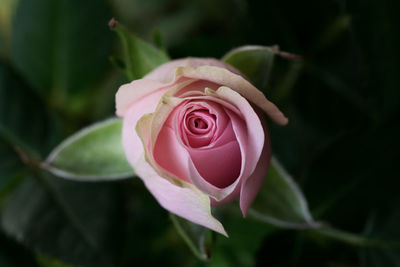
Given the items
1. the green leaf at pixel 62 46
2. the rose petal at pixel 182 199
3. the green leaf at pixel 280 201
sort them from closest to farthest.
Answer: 1. the rose petal at pixel 182 199
2. the green leaf at pixel 280 201
3. the green leaf at pixel 62 46

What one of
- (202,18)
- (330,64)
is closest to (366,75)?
(330,64)

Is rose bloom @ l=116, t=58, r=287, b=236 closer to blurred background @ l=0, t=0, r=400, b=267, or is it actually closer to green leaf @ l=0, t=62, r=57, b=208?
blurred background @ l=0, t=0, r=400, b=267

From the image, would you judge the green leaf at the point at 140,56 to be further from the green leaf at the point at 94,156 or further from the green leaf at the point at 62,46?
the green leaf at the point at 62,46

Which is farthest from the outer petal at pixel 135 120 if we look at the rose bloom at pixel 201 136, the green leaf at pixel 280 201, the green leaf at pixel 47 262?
the green leaf at pixel 47 262

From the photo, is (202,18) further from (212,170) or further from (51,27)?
(212,170)

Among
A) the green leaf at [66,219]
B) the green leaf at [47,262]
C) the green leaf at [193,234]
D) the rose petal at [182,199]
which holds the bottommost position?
the green leaf at [47,262]

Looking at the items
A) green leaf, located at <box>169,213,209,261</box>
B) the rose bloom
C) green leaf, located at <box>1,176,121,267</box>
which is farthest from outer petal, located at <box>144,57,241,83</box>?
green leaf, located at <box>1,176,121,267</box>

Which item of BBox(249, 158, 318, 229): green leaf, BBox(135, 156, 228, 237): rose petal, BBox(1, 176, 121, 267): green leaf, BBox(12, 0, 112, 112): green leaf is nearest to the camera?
BBox(135, 156, 228, 237): rose petal
